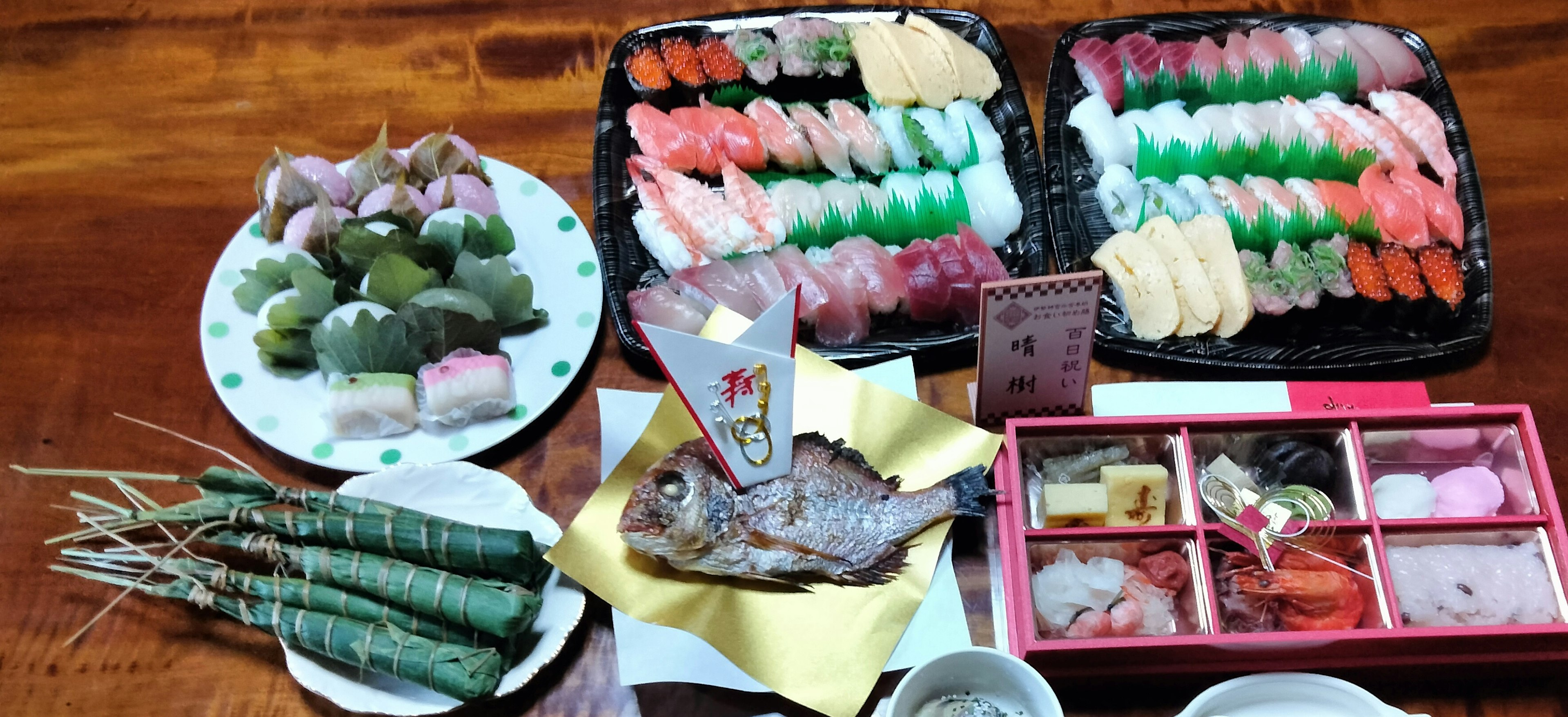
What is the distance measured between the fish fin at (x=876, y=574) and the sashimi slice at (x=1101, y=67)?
1352 mm

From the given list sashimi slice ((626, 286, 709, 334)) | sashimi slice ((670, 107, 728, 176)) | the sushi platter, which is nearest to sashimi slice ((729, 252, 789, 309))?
the sushi platter

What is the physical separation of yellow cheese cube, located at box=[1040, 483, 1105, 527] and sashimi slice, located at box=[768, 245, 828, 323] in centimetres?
62

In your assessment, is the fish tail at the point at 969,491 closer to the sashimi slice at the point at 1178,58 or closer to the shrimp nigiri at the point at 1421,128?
the sashimi slice at the point at 1178,58

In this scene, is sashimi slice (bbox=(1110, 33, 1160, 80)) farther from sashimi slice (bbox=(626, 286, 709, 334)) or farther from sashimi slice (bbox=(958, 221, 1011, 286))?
sashimi slice (bbox=(626, 286, 709, 334))

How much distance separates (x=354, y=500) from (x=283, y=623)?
242 millimetres

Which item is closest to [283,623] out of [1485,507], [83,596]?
[83,596]

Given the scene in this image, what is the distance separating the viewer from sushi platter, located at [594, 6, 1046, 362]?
226cm

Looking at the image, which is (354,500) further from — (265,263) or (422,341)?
(265,263)

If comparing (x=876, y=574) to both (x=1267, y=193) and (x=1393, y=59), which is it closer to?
(x=1267, y=193)

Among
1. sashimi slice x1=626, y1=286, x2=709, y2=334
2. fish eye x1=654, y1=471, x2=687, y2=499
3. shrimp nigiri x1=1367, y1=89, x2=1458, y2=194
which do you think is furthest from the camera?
shrimp nigiri x1=1367, y1=89, x2=1458, y2=194

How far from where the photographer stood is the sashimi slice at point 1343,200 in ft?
7.84

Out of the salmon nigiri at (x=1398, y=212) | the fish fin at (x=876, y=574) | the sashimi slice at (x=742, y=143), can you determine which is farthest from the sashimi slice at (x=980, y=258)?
the salmon nigiri at (x=1398, y=212)

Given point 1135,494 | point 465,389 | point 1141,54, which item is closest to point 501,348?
point 465,389

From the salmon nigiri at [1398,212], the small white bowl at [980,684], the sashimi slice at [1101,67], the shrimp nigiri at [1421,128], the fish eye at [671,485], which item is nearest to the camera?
the small white bowl at [980,684]
